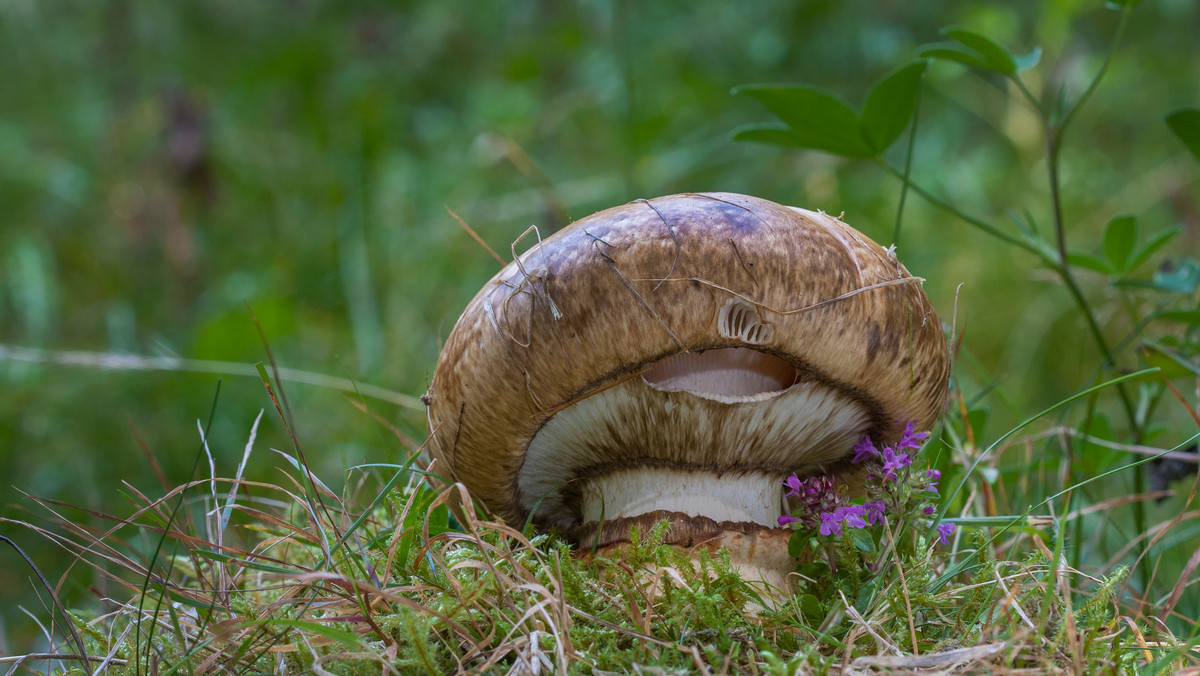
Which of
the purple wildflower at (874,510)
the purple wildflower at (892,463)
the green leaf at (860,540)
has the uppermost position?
the purple wildflower at (892,463)

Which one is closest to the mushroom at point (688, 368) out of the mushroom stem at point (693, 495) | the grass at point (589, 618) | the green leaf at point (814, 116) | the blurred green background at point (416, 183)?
the mushroom stem at point (693, 495)

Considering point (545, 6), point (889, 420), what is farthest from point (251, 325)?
point (545, 6)

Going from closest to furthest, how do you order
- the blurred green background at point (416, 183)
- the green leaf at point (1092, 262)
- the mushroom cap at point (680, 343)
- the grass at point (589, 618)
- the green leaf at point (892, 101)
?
1. the grass at point (589, 618)
2. the mushroom cap at point (680, 343)
3. the green leaf at point (892, 101)
4. the green leaf at point (1092, 262)
5. the blurred green background at point (416, 183)

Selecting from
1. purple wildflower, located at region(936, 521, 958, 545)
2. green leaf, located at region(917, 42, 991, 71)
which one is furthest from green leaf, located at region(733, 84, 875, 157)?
purple wildflower, located at region(936, 521, 958, 545)

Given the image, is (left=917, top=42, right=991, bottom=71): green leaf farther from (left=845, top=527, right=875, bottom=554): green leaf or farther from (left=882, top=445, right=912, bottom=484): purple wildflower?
(left=845, top=527, right=875, bottom=554): green leaf

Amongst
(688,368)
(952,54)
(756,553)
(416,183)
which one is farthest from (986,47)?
(416,183)

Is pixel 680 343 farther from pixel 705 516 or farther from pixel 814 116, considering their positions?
pixel 814 116

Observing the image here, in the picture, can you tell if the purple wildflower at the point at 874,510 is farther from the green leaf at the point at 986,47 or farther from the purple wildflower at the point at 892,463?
the green leaf at the point at 986,47
